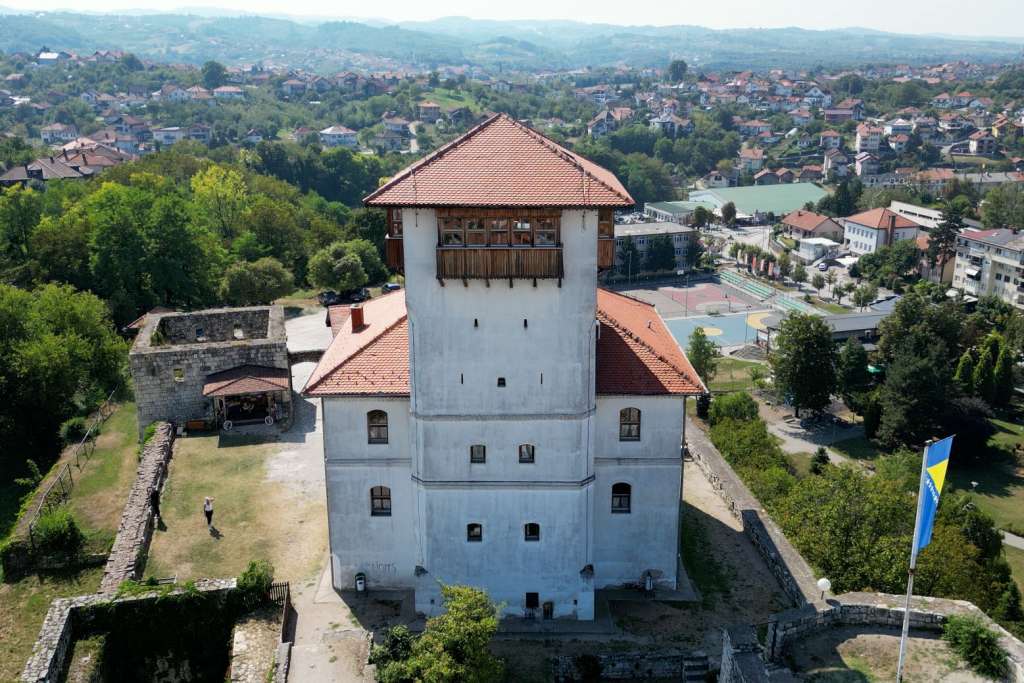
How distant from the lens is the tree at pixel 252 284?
238 feet

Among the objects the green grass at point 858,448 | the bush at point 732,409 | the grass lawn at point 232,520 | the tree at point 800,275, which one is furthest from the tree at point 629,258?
the grass lawn at point 232,520

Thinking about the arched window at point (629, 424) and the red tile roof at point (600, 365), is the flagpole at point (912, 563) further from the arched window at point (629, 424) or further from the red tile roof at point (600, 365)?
the arched window at point (629, 424)

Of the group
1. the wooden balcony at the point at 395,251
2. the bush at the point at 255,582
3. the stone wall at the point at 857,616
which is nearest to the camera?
the stone wall at the point at 857,616

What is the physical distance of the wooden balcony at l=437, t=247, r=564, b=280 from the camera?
26938 mm

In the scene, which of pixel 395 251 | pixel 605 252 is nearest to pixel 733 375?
pixel 605 252

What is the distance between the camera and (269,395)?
4609 centimetres

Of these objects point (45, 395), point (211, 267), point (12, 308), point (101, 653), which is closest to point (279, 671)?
point (101, 653)

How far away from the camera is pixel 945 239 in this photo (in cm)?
13088

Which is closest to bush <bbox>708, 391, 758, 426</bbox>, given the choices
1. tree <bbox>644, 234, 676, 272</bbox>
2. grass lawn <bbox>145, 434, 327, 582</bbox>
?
grass lawn <bbox>145, 434, 327, 582</bbox>

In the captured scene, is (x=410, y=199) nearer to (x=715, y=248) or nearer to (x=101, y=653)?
(x=101, y=653)

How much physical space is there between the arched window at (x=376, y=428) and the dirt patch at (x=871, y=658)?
15120 millimetres

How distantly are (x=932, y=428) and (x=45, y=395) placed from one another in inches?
2655

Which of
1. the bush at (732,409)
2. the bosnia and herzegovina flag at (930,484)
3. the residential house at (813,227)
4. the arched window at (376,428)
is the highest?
the bosnia and herzegovina flag at (930,484)

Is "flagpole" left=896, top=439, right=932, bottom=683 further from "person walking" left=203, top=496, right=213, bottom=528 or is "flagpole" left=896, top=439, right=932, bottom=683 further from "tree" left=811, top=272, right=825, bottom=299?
"tree" left=811, top=272, right=825, bottom=299
